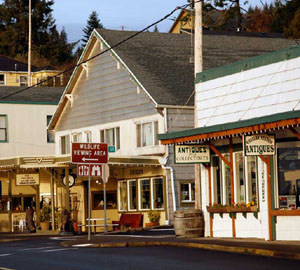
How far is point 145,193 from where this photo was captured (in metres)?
42.3

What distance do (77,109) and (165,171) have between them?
9152mm

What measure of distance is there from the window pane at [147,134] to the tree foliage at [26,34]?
66667 millimetres

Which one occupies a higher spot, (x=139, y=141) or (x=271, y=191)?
(x=139, y=141)

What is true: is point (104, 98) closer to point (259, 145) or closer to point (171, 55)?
point (171, 55)

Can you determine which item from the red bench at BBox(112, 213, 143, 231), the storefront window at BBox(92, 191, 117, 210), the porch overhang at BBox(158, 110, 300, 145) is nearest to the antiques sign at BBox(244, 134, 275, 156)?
the porch overhang at BBox(158, 110, 300, 145)

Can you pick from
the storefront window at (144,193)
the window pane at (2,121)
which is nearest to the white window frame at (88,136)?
the storefront window at (144,193)

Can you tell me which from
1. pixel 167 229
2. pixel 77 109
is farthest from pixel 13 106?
pixel 167 229

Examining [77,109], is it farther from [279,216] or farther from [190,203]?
[279,216]

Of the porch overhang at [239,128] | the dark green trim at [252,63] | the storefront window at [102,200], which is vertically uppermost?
the dark green trim at [252,63]

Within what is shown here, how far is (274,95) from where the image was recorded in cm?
2517

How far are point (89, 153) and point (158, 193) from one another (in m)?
12.4

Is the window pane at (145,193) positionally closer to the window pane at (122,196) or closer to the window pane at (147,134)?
the window pane at (122,196)

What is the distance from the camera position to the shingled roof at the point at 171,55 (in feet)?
135

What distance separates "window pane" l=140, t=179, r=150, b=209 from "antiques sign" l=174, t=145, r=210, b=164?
13.7m
